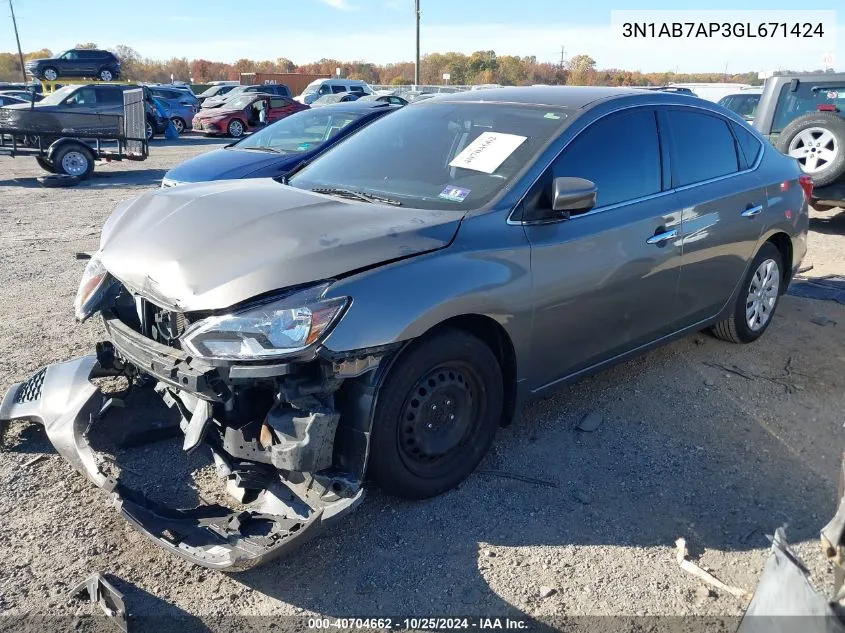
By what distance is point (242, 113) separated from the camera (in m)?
23.0

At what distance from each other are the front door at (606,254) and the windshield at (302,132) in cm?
505

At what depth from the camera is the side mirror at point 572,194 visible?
3.15 m

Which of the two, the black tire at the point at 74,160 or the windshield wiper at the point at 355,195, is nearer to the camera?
the windshield wiper at the point at 355,195

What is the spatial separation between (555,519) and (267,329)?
1561 mm

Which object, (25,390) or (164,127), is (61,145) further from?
(25,390)

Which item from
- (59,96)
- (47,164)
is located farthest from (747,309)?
(59,96)

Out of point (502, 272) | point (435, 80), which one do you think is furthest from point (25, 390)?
point (435, 80)

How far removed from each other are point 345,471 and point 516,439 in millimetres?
1287

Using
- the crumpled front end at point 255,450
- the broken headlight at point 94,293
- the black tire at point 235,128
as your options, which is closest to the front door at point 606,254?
the crumpled front end at point 255,450

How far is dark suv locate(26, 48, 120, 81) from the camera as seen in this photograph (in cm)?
3139

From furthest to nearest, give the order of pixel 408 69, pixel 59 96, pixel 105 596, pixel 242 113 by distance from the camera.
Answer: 1. pixel 408 69
2. pixel 242 113
3. pixel 59 96
4. pixel 105 596

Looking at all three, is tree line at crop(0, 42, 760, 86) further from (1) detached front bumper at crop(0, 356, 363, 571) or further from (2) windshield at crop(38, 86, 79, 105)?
(1) detached front bumper at crop(0, 356, 363, 571)

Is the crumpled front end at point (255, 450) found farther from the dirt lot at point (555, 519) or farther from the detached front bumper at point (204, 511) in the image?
the dirt lot at point (555, 519)

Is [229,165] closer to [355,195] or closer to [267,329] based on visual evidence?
[355,195]
